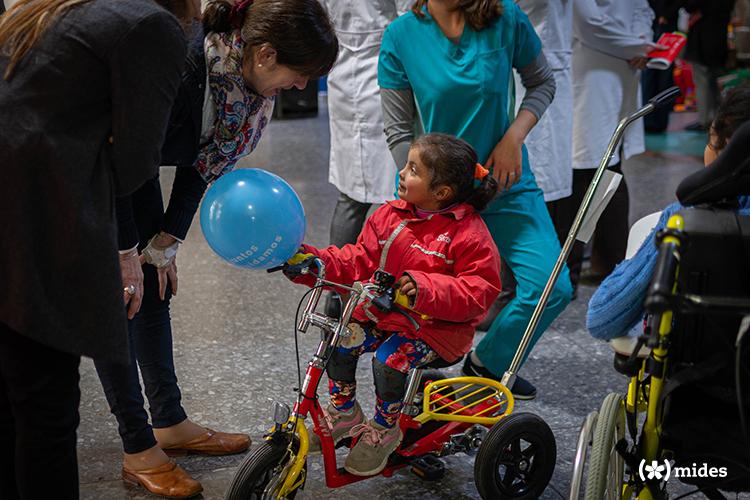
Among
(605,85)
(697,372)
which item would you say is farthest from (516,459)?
(605,85)

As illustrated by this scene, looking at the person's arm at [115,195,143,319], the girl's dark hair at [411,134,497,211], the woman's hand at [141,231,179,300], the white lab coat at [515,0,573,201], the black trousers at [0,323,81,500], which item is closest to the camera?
→ the black trousers at [0,323,81,500]

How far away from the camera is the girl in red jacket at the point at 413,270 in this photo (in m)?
2.38

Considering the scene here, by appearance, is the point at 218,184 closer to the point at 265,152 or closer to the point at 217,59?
the point at 217,59

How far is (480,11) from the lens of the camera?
272 cm

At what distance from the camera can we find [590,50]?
4133 millimetres

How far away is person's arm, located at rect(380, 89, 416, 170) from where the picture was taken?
2873 millimetres

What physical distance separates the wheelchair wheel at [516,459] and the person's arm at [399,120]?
92cm

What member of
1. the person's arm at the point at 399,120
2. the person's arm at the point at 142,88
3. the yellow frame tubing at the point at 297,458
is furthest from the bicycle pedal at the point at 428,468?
the person's arm at the point at 142,88

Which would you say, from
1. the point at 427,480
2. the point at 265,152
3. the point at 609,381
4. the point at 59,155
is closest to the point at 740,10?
the point at 265,152

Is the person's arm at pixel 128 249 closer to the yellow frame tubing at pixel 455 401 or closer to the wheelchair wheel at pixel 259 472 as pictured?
the wheelchair wheel at pixel 259 472

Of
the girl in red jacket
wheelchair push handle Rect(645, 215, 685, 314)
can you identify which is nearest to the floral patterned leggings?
the girl in red jacket

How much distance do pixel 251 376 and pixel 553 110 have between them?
5.09ft

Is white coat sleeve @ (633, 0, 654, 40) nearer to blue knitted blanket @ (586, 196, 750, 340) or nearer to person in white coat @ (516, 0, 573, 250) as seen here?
person in white coat @ (516, 0, 573, 250)

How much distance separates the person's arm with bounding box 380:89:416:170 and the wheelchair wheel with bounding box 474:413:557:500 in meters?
0.92
